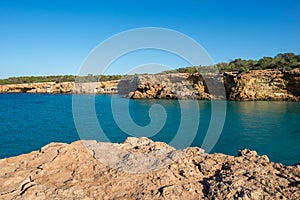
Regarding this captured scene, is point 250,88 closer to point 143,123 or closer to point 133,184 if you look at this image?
point 143,123

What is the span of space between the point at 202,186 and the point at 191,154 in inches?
58.2

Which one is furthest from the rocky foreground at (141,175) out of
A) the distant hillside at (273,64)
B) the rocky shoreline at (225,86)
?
the distant hillside at (273,64)

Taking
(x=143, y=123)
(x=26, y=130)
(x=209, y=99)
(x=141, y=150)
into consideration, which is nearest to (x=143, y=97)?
(x=209, y=99)

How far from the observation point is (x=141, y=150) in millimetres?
6055

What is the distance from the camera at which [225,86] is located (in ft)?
171

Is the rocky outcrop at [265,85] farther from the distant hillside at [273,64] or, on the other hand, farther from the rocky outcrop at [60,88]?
the rocky outcrop at [60,88]

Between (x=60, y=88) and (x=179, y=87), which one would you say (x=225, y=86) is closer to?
(x=179, y=87)

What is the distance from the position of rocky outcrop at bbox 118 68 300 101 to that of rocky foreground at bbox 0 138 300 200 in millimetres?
44449

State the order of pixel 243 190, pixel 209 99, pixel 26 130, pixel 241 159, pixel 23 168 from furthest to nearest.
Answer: pixel 209 99 < pixel 26 130 < pixel 241 159 < pixel 23 168 < pixel 243 190

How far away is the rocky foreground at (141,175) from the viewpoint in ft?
13.6

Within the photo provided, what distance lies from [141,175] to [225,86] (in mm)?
50341

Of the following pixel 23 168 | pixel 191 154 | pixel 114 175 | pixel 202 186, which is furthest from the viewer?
pixel 191 154

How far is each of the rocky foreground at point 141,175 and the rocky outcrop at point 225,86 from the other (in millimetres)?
44449

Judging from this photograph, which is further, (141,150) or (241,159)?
(141,150)
